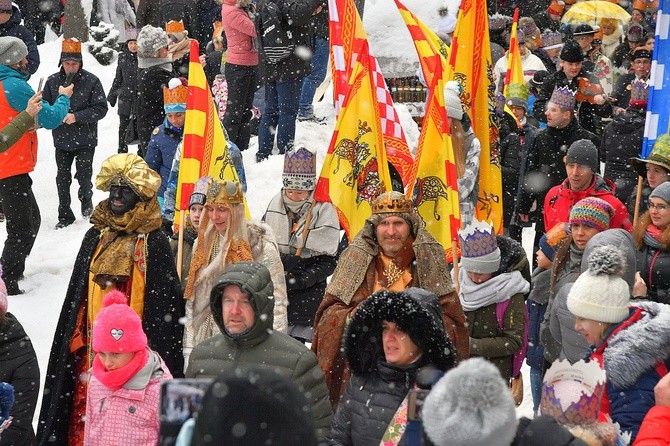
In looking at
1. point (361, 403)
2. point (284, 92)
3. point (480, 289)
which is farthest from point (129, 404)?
point (284, 92)

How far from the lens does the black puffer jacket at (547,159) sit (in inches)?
392

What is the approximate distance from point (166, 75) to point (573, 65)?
4096 millimetres

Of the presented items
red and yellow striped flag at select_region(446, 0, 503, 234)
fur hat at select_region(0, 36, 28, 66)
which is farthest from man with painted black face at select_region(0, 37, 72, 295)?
red and yellow striped flag at select_region(446, 0, 503, 234)

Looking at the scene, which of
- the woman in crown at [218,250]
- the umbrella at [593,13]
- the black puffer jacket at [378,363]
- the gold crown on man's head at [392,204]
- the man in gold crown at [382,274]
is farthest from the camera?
the umbrella at [593,13]

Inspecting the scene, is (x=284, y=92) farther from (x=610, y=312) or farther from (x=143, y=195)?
(x=610, y=312)

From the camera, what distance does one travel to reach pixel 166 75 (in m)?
12.1

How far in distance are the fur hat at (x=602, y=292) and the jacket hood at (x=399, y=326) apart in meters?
0.63

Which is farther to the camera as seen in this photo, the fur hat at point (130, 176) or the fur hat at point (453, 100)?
the fur hat at point (453, 100)

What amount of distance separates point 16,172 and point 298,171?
139 inches

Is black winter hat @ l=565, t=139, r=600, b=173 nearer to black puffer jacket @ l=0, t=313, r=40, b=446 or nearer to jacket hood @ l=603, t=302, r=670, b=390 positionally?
jacket hood @ l=603, t=302, r=670, b=390

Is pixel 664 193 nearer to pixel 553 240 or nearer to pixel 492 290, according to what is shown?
pixel 553 240

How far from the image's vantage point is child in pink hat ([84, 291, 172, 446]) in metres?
5.28

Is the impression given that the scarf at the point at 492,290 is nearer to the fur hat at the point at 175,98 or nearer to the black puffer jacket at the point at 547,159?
the black puffer jacket at the point at 547,159

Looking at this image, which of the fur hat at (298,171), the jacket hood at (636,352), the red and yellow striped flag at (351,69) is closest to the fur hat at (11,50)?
the red and yellow striped flag at (351,69)
